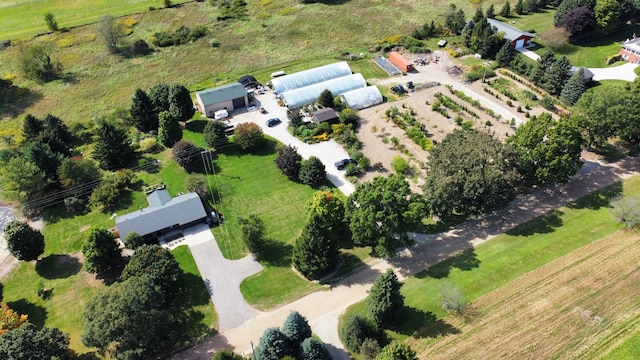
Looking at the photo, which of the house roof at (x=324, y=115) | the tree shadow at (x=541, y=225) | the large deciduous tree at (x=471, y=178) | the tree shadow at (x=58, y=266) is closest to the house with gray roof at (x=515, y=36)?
the house roof at (x=324, y=115)

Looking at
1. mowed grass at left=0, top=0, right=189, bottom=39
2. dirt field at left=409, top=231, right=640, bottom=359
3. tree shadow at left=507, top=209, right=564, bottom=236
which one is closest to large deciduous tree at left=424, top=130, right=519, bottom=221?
tree shadow at left=507, top=209, right=564, bottom=236

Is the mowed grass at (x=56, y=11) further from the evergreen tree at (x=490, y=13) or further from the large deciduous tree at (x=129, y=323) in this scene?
the large deciduous tree at (x=129, y=323)

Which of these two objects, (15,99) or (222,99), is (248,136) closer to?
(222,99)

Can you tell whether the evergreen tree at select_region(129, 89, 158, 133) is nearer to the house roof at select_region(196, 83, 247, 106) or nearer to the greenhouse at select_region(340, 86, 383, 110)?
the house roof at select_region(196, 83, 247, 106)

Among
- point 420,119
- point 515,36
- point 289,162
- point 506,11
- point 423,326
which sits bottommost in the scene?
point 423,326

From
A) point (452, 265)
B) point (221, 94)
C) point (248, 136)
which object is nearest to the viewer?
point (452, 265)

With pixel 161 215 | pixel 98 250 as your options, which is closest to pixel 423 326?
pixel 161 215
